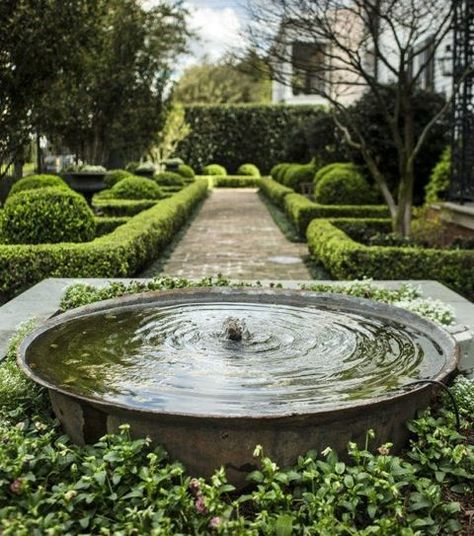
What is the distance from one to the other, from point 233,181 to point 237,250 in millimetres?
22335

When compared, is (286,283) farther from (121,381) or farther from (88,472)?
(88,472)

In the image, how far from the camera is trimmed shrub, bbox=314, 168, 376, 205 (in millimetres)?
14406

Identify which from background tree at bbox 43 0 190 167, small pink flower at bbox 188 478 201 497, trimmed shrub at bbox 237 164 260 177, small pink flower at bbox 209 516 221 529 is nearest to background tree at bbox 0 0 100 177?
background tree at bbox 43 0 190 167

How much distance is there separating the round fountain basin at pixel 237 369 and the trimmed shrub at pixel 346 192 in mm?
9474

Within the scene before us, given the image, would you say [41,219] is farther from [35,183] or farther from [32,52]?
[35,183]

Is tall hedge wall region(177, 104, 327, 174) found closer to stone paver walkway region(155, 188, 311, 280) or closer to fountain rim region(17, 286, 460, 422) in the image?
stone paver walkway region(155, 188, 311, 280)

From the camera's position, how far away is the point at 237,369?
3.74 metres

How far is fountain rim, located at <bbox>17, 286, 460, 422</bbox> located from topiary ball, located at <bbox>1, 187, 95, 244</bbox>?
410 cm

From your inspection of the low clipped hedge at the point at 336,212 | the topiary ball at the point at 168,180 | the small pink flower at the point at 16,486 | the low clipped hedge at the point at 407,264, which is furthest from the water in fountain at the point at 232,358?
the topiary ball at the point at 168,180

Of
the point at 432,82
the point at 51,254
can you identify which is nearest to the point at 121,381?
the point at 51,254

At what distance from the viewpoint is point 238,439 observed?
2.86 m

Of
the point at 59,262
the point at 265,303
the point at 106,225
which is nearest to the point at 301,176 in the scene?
the point at 106,225

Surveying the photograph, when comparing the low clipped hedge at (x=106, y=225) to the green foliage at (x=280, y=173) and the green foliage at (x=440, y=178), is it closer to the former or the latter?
the green foliage at (x=440, y=178)

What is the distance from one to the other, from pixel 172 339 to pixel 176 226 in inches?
388
